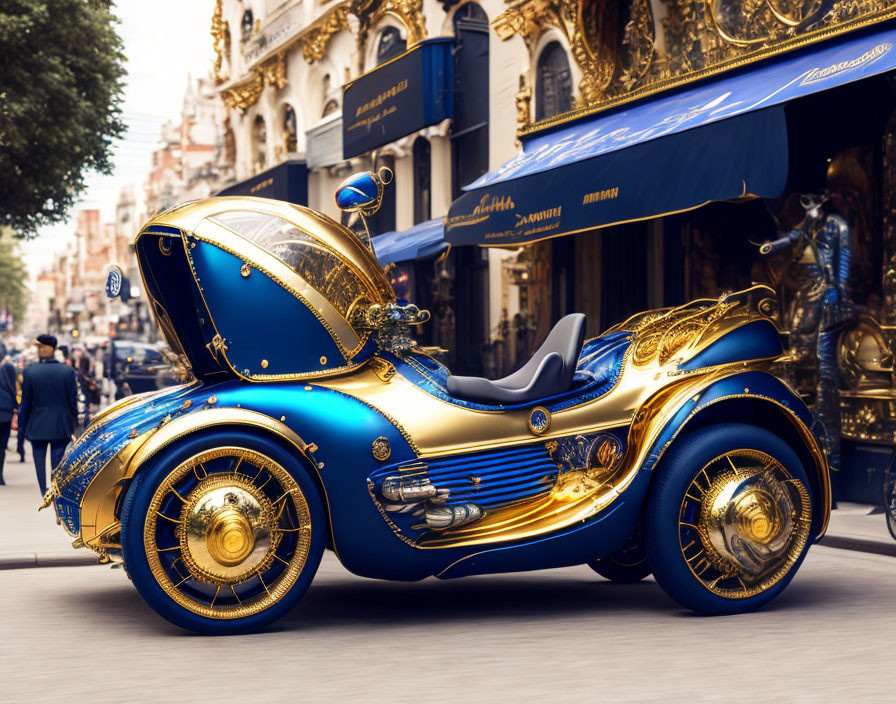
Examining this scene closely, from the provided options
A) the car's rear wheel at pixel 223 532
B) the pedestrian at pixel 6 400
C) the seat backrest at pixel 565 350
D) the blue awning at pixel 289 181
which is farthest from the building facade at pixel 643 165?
the blue awning at pixel 289 181

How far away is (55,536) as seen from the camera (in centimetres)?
967

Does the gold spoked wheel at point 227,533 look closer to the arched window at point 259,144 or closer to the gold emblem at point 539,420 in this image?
the gold emblem at point 539,420

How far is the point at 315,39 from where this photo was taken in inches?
1176

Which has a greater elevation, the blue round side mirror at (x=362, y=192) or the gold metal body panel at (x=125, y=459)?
the blue round side mirror at (x=362, y=192)

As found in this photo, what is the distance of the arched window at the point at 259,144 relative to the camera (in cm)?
3562

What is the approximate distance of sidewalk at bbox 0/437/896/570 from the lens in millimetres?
8586

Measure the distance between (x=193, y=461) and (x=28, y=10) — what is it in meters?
18.8

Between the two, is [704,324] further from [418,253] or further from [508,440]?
[418,253]

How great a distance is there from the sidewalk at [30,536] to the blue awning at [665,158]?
5993 millimetres

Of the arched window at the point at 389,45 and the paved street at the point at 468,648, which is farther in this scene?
the arched window at the point at 389,45

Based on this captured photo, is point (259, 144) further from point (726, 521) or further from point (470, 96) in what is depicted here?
point (726, 521)

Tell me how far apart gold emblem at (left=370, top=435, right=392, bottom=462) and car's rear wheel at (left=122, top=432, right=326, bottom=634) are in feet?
1.09

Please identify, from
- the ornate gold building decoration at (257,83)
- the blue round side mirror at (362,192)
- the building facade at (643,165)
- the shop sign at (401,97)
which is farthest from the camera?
the ornate gold building decoration at (257,83)

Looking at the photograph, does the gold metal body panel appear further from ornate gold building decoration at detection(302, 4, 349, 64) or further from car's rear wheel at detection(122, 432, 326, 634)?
ornate gold building decoration at detection(302, 4, 349, 64)
